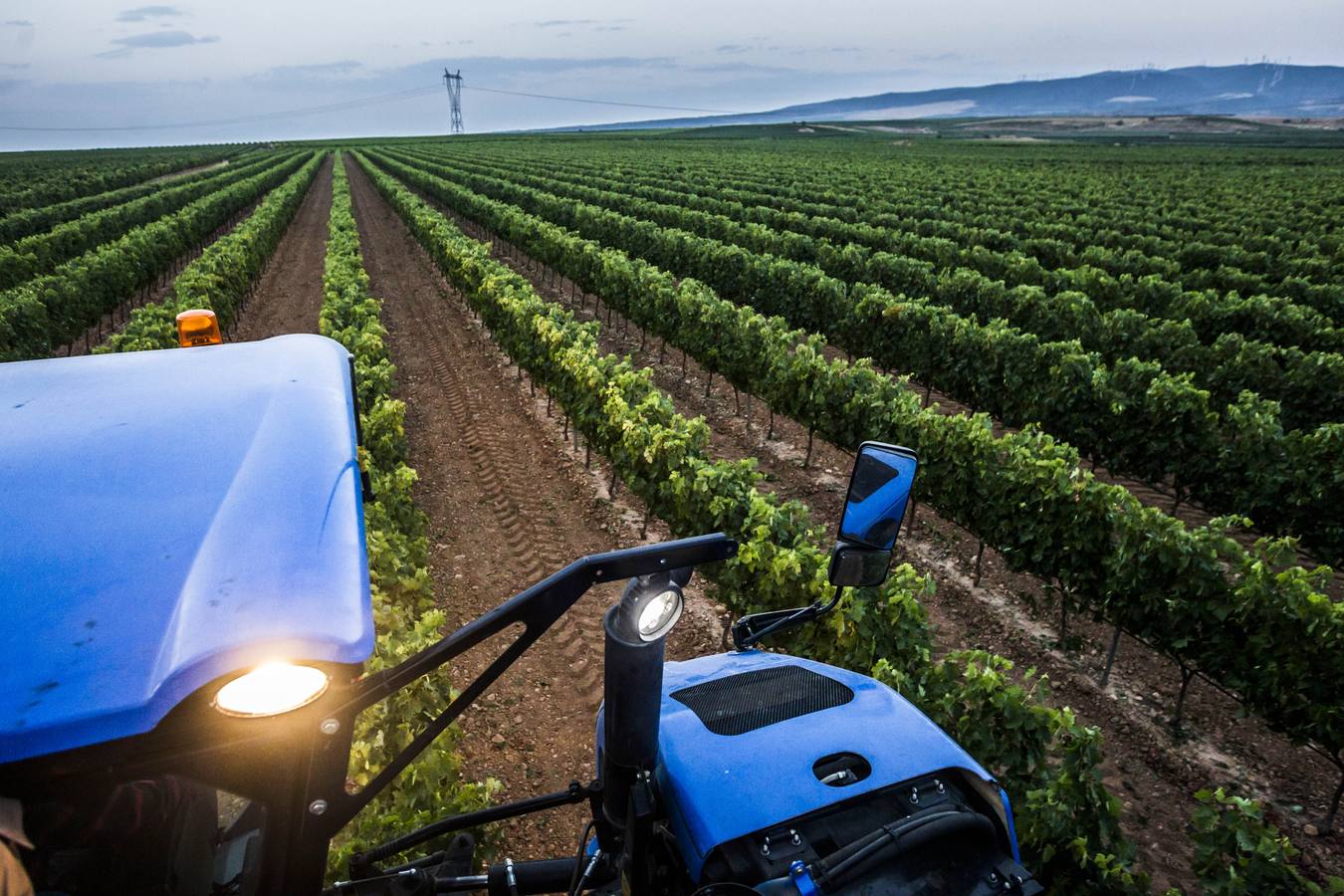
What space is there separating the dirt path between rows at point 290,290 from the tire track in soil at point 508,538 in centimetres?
312

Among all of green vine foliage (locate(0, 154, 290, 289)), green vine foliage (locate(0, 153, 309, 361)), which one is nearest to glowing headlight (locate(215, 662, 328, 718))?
green vine foliage (locate(0, 153, 309, 361))

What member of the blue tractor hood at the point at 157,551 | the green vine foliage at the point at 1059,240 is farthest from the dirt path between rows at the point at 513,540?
the green vine foliage at the point at 1059,240

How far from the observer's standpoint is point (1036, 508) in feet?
25.6

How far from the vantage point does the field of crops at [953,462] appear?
18.4 feet

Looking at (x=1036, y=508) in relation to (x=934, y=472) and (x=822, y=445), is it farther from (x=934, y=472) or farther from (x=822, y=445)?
(x=822, y=445)

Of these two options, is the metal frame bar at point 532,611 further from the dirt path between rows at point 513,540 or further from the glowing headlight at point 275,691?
the dirt path between rows at point 513,540

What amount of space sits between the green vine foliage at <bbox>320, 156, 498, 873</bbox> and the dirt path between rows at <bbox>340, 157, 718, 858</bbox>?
1.97 ft

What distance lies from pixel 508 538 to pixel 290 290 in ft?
59.8

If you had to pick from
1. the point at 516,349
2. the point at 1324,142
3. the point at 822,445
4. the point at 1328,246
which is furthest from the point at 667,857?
the point at 1324,142

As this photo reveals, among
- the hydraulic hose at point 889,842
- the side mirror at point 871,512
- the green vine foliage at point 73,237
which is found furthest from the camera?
the green vine foliage at point 73,237

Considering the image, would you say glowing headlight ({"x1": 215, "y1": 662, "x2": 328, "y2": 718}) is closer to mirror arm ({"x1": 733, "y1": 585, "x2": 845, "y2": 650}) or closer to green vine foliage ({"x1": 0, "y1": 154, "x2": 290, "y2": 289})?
mirror arm ({"x1": 733, "y1": 585, "x2": 845, "y2": 650})

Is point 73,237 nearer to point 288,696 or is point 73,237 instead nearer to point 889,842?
point 288,696

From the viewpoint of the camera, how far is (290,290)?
23516 mm

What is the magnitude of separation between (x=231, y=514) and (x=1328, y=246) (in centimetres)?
2953
